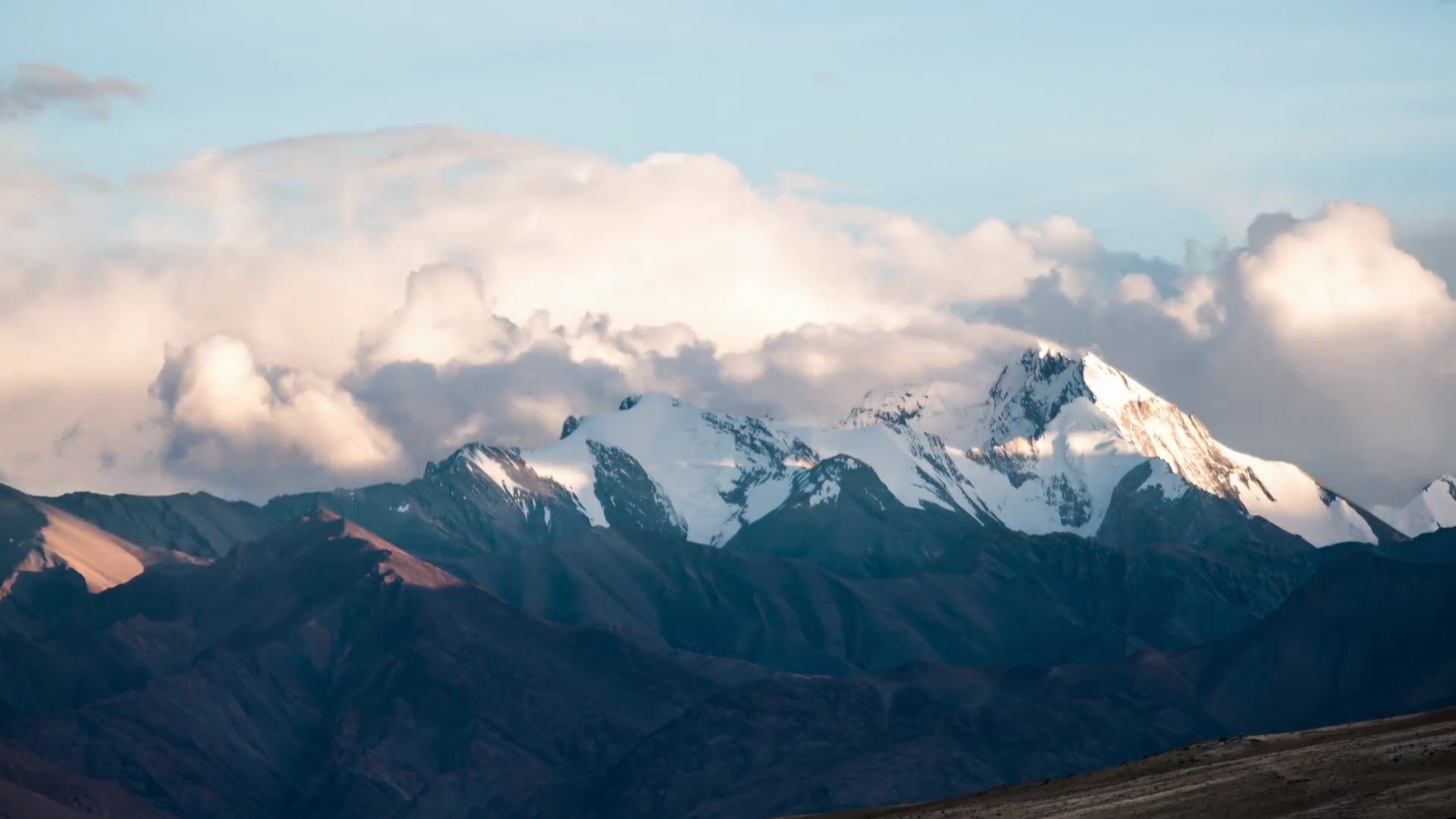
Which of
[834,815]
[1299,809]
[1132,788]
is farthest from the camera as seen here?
[834,815]

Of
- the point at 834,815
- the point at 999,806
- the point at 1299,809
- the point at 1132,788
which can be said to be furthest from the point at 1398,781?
the point at 834,815

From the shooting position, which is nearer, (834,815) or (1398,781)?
(1398,781)

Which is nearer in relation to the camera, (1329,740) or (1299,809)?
(1299,809)

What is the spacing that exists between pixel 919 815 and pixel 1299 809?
133 feet

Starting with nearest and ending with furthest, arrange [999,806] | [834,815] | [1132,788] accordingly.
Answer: [1132,788], [999,806], [834,815]

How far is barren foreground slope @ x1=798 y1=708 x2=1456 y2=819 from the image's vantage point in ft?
368

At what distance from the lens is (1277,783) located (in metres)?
123

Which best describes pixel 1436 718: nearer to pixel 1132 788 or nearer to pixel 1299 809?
pixel 1132 788

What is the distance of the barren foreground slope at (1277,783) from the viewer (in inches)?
4412

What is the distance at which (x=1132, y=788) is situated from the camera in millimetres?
137250

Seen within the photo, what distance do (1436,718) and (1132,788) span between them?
880 inches

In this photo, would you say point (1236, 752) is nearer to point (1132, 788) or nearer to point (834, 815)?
point (1132, 788)

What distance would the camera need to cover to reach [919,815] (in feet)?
496

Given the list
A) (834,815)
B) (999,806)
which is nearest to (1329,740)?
(999,806)
